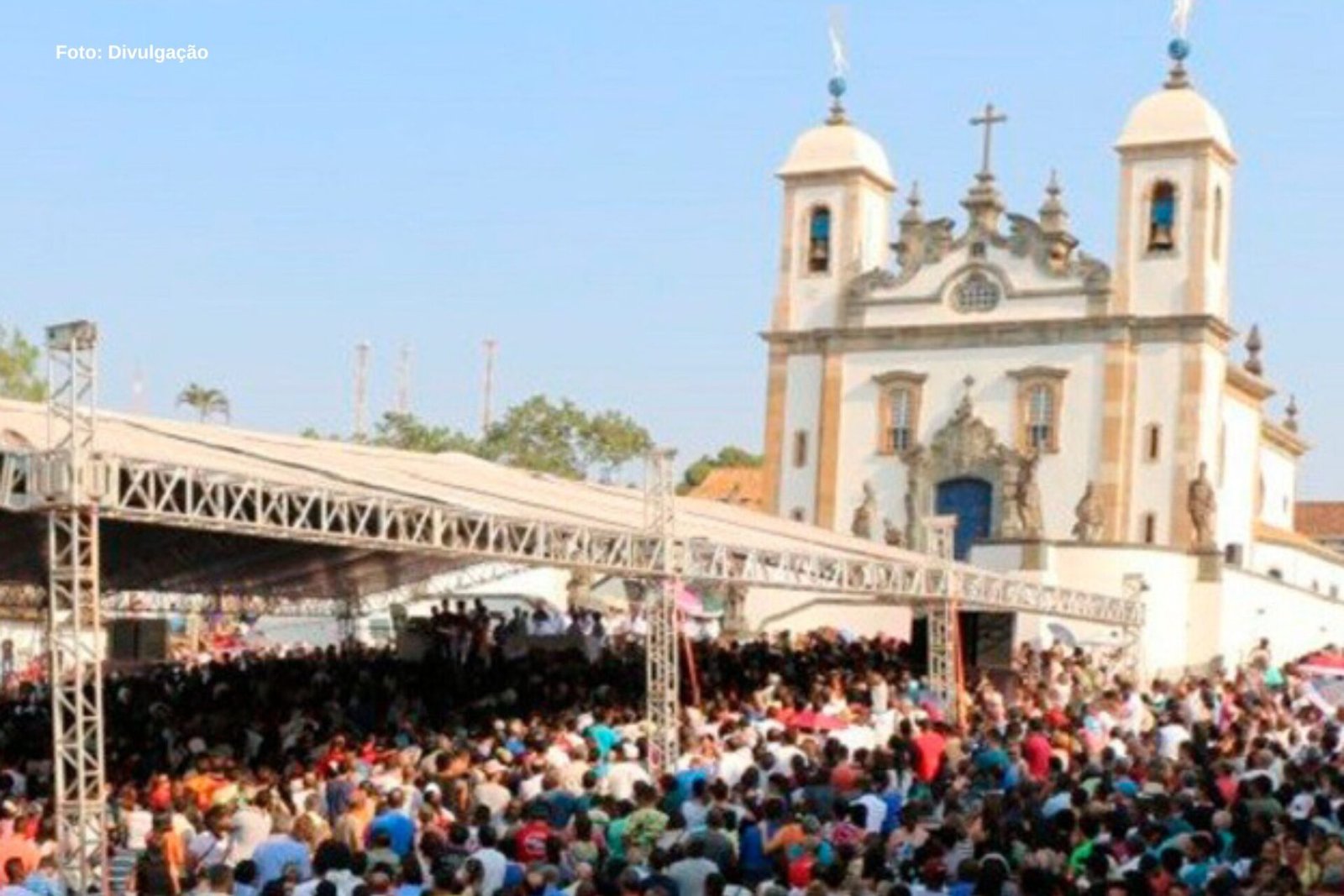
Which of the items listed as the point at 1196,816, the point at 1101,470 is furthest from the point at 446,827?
the point at 1101,470

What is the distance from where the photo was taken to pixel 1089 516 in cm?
5197

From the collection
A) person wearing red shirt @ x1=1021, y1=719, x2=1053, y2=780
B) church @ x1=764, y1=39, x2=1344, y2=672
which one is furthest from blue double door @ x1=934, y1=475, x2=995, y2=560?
person wearing red shirt @ x1=1021, y1=719, x2=1053, y2=780

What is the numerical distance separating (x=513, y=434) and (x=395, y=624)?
174 ft

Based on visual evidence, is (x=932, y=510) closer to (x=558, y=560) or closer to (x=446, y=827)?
(x=558, y=560)

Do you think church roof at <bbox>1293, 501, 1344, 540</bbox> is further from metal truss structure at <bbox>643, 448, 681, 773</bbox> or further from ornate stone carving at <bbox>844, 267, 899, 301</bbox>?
metal truss structure at <bbox>643, 448, 681, 773</bbox>

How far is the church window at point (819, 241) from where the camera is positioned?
191ft

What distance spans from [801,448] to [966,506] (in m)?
4.52

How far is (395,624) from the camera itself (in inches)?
1457

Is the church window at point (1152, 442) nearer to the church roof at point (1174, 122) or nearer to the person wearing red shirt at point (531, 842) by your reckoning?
the church roof at point (1174, 122)

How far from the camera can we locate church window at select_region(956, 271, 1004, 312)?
55.4 meters

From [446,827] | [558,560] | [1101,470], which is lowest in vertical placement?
[446,827]

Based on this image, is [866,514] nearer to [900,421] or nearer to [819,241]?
[900,421]

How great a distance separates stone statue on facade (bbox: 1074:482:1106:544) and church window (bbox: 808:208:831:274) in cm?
893

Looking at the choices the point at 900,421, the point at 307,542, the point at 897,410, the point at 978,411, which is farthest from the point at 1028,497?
the point at 307,542
